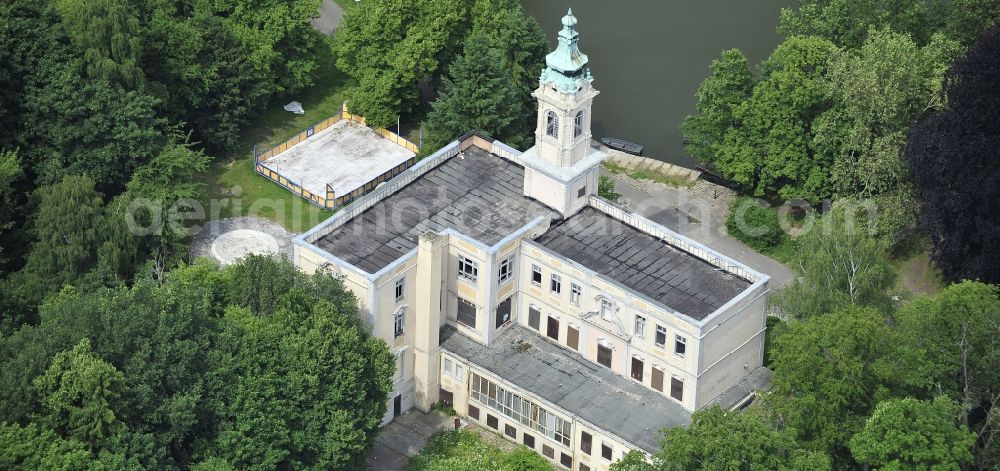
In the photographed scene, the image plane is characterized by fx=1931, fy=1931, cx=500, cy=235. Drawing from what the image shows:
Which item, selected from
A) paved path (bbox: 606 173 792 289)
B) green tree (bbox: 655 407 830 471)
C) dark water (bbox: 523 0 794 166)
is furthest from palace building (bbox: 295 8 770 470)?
dark water (bbox: 523 0 794 166)

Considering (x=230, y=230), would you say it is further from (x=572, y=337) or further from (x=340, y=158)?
(x=572, y=337)

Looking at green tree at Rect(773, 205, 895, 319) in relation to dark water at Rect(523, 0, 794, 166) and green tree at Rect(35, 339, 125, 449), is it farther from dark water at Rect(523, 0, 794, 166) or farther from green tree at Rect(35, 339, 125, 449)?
green tree at Rect(35, 339, 125, 449)

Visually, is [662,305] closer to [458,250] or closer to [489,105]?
[458,250]

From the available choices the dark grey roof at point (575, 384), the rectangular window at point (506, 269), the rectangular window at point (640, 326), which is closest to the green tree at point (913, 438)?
the dark grey roof at point (575, 384)

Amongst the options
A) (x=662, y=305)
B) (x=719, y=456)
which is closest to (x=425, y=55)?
(x=662, y=305)

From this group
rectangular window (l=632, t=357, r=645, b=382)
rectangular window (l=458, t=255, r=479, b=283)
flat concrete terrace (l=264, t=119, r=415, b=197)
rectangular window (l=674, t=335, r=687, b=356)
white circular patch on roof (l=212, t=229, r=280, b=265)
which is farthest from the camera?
flat concrete terrace (l=264, t=119, r=415, b=197)

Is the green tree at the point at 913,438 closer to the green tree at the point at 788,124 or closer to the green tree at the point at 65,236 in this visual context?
the green tree at the point at 788,124
